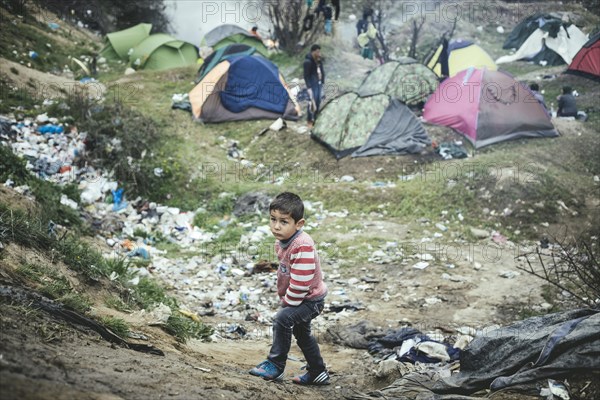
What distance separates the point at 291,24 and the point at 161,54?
403 cm

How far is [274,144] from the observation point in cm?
1085

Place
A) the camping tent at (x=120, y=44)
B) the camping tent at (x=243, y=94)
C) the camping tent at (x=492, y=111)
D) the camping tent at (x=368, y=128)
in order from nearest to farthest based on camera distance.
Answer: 1. the camping tent at (x=368, y=128)
2. the camping tent at (x=492, y=111)
3. the camping tent at (x=243, y=94)
4. the camping tent at (x=120, y=44)

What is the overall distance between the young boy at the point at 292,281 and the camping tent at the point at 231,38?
13.8m

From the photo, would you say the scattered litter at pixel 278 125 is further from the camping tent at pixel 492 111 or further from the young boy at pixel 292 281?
the young boy at pixel 292 281

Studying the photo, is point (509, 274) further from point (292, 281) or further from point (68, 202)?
point (68, 202)

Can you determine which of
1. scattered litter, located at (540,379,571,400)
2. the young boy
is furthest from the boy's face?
scattered litter, located at (540,379,571,400)

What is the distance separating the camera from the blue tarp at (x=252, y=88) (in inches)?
475

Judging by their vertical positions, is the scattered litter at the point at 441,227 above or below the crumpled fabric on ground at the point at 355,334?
below

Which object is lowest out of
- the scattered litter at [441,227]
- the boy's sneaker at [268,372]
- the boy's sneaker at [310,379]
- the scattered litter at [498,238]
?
the scattered litter at [498,238]

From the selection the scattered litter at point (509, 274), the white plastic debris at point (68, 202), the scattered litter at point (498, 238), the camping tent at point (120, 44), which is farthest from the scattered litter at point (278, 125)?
the camping tent at point (120, 44)

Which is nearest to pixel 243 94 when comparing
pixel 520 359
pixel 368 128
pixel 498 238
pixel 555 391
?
pixel 368 128

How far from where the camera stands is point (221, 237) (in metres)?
7.73

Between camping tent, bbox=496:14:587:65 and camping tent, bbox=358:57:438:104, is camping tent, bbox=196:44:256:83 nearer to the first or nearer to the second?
camping tent, bbox=358:57:438:104

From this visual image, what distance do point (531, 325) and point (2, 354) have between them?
9.02 ft
